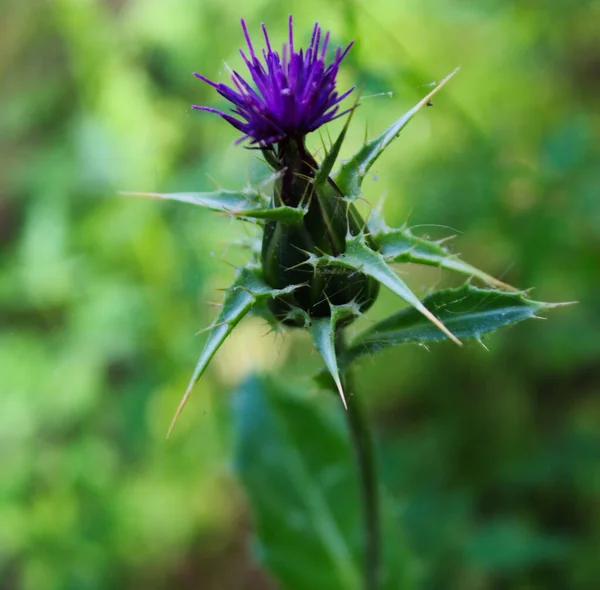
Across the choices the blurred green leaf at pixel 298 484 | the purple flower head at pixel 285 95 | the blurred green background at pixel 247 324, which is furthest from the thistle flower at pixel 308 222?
the blurred green leaf at pixel 298 484

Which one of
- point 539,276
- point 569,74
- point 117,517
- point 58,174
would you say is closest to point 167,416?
point 117,517

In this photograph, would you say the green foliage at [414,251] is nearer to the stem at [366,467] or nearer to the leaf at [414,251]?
the leaf at [414,251]

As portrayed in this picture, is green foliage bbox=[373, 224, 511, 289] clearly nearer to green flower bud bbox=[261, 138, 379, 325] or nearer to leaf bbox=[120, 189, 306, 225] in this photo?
green flower bud bbox=[261, 138, 379, 325]

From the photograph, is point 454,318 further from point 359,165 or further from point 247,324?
point 247,324

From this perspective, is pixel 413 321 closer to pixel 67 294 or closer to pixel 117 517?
pixel 117 517

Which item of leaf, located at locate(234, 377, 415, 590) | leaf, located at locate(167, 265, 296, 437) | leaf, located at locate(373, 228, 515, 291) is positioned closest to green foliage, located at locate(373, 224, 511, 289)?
leaf, located at locate(373, 228, 515, 291)

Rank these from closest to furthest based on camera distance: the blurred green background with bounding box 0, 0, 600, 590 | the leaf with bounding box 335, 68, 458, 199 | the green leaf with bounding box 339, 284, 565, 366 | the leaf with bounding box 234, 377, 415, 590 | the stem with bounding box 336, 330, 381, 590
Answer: the leaf with bounding box 335, 68, 458, 199 → the green leaf with bounding box 339, 284, 565, 366 → the stem with bounding box 336, 330, 381, 590 → the leaf with bounding box 234, 377, 415, 590 → the blurred green background with bounding box 0, 0, 600, 590

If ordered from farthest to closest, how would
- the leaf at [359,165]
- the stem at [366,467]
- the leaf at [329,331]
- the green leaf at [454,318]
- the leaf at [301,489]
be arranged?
the leaf at [301,489]
the stem at [366,467]
the green leaf at [454,318]
the leaf at [359,165]
the leaf at [329,331]

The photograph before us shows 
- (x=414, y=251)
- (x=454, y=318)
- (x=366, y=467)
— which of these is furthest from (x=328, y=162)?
(x=366, y=467)
